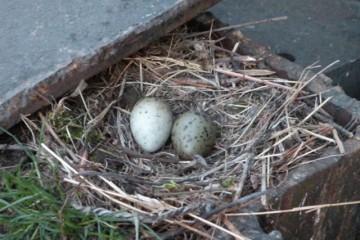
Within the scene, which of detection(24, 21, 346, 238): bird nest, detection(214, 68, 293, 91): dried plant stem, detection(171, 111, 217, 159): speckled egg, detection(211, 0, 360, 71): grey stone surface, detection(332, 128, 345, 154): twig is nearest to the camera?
detection(24, 21, 346, 238): bird nest

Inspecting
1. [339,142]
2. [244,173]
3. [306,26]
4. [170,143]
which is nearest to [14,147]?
[170,143]

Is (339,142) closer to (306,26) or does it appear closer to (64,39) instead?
(64,39)

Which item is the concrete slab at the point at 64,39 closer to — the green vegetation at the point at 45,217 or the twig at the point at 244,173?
the green vegetation at the point at 45,217

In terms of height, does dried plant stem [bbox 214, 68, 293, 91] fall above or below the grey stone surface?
above

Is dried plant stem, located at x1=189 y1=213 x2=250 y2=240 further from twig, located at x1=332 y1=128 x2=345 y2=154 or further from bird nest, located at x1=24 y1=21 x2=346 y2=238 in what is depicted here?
twig, located at x1=332 y1=128 x2=345 y2=154

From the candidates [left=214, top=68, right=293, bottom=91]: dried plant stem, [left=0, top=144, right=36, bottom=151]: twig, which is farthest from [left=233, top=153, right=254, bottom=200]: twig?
[left=0, top=144, right=36, bottom=151]: twig

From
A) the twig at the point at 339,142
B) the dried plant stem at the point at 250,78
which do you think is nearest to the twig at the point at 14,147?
the dried plant stem at the point at 250,78
